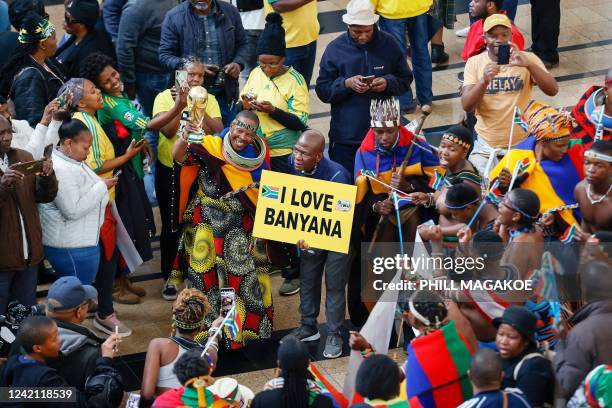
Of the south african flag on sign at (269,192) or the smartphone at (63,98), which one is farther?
the smartphone at (63,98)

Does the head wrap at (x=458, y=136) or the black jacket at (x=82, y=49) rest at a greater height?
the head wrap at (x=458, y=136)

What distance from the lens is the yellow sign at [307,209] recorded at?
8266 millimetres

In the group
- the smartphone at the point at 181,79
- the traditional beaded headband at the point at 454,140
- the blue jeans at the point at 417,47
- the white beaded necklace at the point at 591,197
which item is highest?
the smartphone at the point at 181,79

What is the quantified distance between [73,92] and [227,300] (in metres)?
1.93

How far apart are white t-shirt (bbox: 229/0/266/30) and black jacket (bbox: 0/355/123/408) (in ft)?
16.3

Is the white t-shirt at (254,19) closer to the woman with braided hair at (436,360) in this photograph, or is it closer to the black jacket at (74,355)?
the black jacket at (74,355)

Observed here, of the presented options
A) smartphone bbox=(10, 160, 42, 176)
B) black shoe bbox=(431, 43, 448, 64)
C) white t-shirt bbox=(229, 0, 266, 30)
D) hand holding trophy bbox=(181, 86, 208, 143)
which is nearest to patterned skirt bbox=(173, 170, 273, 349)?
hand holding trophy bbox=(181, 86, 208, 143)

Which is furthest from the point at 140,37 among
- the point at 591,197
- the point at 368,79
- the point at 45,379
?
the point at 45,379

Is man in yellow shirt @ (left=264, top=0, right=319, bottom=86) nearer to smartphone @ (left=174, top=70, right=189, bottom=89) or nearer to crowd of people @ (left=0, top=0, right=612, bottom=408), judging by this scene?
crowd of people @ (left=0, top=0, right=612, bottom=408)

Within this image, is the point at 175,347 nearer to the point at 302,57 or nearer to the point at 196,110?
the point at 196,110

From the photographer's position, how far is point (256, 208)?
8.51 meters

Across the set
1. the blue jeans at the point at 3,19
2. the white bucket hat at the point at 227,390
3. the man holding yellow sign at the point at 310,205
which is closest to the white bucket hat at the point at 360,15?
the man holding yellow sign at the point at 310,205

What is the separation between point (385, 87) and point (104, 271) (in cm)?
259

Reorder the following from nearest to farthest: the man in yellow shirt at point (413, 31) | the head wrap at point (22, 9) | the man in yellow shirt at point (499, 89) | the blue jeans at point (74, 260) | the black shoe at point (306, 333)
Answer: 1. the blue jeans at point (74, 260)
2. the black shoe at point (306, 333)
3. the man in yellow shirt at point (499, 89)
4. the head wrap at point (22, 9)
5. the man in yellow shirt at point (413, 31)
